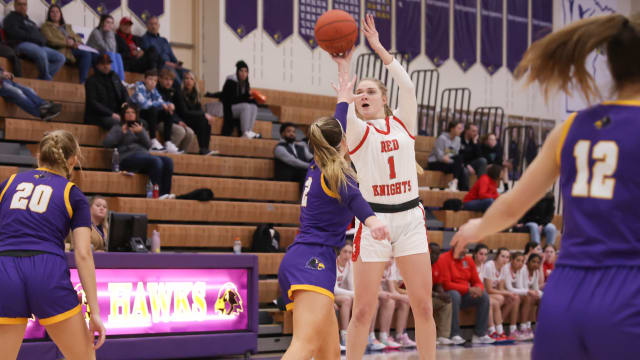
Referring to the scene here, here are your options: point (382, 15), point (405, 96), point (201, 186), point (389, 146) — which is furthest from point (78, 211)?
point (382, 15)

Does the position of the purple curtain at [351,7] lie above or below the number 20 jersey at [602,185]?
above

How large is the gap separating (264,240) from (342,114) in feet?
16.2

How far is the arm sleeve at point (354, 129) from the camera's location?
16.0 feet

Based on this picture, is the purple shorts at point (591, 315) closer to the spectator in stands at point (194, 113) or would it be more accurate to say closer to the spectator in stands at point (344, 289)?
the spectator in stands at point (344, 289)

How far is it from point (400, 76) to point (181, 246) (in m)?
4.69

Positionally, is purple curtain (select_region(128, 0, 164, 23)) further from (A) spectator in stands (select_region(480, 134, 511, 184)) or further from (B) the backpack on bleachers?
(A) spectator in stands (select_region(480, 134, 511, 184))

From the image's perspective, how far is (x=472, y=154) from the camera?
44.2ft

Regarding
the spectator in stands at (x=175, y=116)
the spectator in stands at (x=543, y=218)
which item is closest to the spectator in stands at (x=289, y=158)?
the spectator in stands at (x=175, y=116)

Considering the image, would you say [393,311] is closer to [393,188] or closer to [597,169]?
[393,188]

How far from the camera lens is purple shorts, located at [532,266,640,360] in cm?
193

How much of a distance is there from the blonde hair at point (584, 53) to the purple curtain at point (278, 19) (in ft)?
40.4

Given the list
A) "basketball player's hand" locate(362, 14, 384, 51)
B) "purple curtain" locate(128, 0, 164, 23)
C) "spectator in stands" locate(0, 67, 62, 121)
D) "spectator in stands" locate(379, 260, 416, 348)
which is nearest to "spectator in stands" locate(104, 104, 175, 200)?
"spectator in stands" locate(0, 67, 62, 121)

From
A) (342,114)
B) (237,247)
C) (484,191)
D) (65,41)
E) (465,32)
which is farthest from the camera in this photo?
(465,32)

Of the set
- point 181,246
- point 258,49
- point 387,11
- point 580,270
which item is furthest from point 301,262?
point 387,11
